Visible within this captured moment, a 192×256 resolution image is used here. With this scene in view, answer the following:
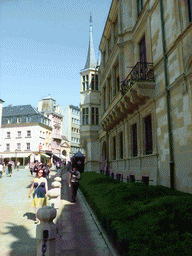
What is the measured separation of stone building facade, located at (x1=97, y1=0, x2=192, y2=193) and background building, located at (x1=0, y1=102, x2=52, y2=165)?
39.1 meters

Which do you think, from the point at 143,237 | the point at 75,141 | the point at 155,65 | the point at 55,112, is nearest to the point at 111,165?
the point at 155,65

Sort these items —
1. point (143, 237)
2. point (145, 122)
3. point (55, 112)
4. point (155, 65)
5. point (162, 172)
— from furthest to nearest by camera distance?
point (55, 112)
point (145, 122)
point (155, 65)
point (162, 172)
point (143, 237)

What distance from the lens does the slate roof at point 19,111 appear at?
54.6m

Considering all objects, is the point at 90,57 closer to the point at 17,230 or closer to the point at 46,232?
the point at 17,230

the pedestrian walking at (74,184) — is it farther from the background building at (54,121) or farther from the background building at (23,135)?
the background building at (54,121)

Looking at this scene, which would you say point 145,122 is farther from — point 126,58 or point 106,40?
point 106,40

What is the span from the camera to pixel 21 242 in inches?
210

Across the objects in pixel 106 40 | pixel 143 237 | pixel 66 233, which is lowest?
pixel 66 233

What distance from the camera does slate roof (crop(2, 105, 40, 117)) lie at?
5456cm

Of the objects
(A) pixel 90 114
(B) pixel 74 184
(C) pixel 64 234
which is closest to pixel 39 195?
(C) pixel 64 234

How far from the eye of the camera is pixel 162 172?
959 centimetres

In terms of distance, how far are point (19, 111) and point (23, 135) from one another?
Result: 22.6ft

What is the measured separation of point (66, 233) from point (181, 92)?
6.02 meters

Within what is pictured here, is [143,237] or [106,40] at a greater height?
[106,40]
